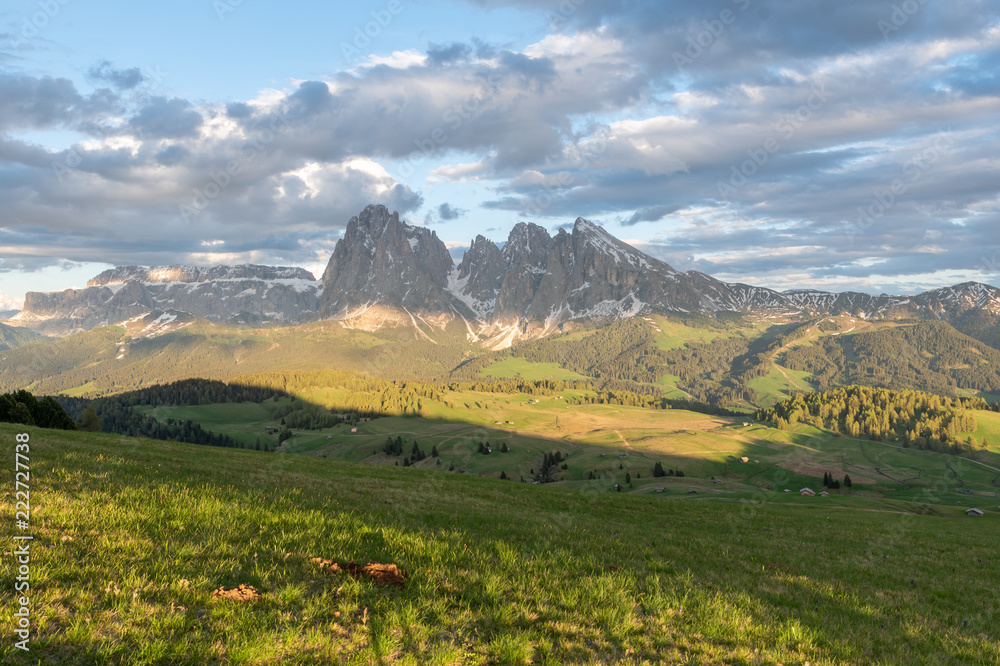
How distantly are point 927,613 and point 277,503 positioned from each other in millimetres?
18420

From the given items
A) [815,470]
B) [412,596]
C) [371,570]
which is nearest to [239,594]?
[371,570]

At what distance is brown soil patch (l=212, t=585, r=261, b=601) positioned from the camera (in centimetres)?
863

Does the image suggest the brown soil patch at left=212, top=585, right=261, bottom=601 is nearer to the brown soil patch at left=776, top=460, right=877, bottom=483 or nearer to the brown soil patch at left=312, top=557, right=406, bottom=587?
the brown soil patch at left=312, top=557, right=406, bottom=587

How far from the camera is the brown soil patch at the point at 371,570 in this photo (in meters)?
10.2

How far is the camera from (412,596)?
9641mm

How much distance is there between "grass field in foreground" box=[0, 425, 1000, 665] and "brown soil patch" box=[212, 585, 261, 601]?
0.13 metres

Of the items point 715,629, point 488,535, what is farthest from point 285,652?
point 488,535

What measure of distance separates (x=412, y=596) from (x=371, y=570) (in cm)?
124

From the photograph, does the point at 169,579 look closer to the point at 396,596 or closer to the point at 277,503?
the point at 396,596

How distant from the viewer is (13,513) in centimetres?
1080

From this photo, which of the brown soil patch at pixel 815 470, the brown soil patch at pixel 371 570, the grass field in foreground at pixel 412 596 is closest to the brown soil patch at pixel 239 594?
the grass field in foreground at pixel 412 596

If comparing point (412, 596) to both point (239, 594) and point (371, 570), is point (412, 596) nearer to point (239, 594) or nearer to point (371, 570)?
point (371, 570)

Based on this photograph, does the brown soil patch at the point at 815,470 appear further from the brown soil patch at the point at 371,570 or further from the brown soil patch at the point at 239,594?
the brown soil patch at the point at 239,594

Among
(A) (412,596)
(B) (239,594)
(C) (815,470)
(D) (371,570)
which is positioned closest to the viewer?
(B) (239,594)
